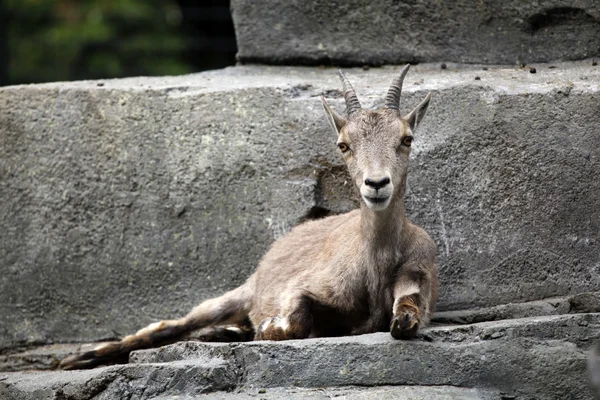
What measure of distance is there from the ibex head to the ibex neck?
119 mm

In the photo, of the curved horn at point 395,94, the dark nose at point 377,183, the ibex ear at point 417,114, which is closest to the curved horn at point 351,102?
the curved horn at point 395,94

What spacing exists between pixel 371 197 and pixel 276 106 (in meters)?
1.65

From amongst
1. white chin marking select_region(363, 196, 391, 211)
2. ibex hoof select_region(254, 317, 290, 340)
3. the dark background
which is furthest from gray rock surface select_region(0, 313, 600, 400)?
the dark background

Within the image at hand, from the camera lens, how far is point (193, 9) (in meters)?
13.6

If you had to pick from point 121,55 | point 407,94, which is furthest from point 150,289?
point 121,55

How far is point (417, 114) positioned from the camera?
7273 mm

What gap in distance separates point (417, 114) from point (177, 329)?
2096mm

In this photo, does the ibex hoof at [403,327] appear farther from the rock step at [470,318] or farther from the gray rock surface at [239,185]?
the gray rock surface at [239,185]

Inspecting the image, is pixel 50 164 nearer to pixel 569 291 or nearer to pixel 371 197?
pixel 371 197

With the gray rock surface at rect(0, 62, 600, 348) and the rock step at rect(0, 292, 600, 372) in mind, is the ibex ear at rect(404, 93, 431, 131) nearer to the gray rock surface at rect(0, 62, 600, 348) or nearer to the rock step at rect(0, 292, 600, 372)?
the gray rock surface at rect(0, 62, 600, 348)

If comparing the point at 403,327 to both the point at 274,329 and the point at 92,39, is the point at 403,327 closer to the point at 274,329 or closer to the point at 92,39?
the point at 274,329

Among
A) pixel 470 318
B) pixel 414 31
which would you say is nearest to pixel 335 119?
pixel 470 318

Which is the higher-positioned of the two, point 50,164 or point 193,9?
point 193,9

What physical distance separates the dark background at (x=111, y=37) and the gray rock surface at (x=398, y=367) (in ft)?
22.6
